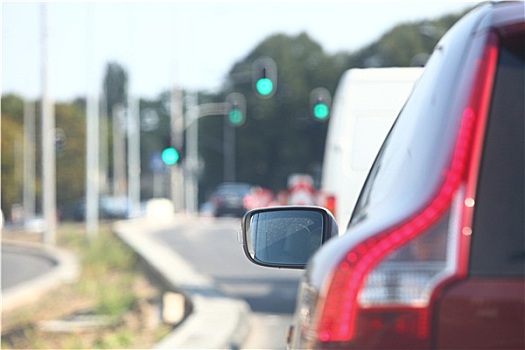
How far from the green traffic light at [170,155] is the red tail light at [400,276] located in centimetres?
3403

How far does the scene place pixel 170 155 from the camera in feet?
120

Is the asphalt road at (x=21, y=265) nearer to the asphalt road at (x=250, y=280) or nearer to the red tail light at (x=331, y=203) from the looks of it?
the asphalt road at (x=250, y=280)

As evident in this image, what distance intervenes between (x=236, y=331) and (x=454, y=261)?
10.8 m

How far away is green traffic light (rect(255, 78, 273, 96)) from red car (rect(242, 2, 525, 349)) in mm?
33864

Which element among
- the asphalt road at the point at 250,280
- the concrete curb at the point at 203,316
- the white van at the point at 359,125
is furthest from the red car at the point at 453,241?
the asphalt road at the point at 250,280

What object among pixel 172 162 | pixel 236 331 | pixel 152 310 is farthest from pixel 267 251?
pixel 172 162


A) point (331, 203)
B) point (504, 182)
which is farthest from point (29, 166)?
point (504, 182)

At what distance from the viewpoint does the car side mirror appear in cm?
374

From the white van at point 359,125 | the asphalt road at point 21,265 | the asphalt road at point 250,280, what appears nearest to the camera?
the white van at point 359,125

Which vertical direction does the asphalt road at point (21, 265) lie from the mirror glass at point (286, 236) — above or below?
below

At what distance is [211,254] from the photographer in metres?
31.9

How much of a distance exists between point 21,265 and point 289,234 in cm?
3514

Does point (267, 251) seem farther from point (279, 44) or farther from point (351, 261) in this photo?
point (279, 44)

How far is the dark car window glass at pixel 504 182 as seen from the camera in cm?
255
